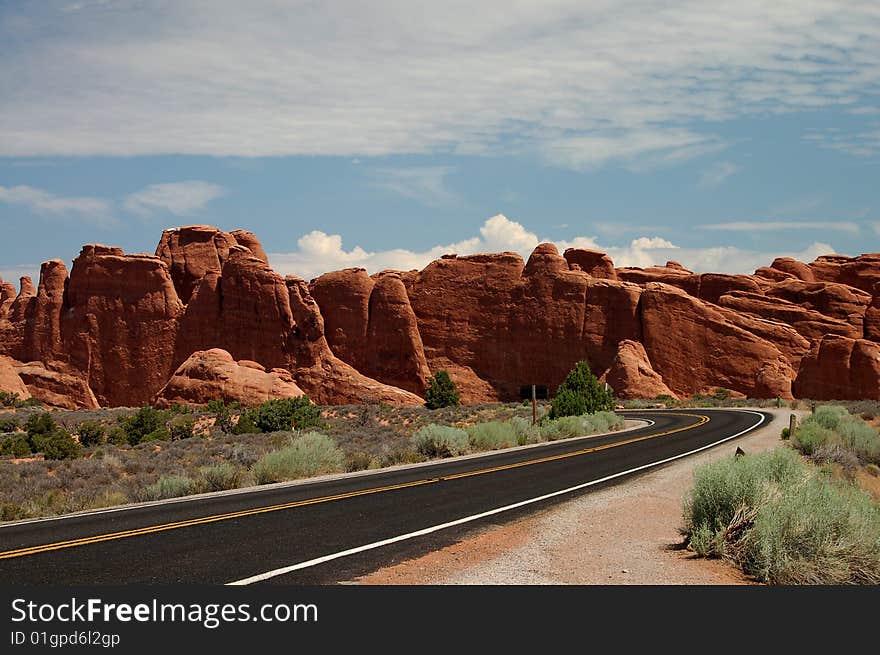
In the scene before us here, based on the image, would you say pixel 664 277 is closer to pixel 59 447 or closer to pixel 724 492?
pixel 59 447

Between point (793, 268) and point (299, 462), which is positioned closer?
point (299, 462)

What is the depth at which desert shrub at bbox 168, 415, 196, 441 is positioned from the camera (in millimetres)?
37094

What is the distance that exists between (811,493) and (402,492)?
7.71m

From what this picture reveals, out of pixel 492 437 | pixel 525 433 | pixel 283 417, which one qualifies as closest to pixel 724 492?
pixel 492 437

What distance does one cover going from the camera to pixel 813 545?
312 inches

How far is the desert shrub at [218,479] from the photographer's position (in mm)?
17047

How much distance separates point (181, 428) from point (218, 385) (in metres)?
12.3

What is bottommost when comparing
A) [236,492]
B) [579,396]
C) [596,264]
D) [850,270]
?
[236,492]

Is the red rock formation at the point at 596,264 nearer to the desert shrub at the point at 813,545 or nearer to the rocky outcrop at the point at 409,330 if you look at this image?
the rocky outcrop at the point at 409,330

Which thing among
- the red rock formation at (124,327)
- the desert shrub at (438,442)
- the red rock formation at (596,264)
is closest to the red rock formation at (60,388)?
the red rock formation at (124,327)

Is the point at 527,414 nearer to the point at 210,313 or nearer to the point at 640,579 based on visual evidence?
the point at 210,313

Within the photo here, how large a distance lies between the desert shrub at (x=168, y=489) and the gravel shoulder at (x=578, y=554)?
27.0 ft

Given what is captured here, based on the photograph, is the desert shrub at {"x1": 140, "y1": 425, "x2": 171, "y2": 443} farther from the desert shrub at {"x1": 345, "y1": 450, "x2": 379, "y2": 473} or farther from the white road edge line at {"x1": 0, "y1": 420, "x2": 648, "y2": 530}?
the white road edge line at {"x1": 0, "y1": 420, "x2": 648, "y2": 530}

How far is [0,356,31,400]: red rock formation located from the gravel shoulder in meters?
57.9
